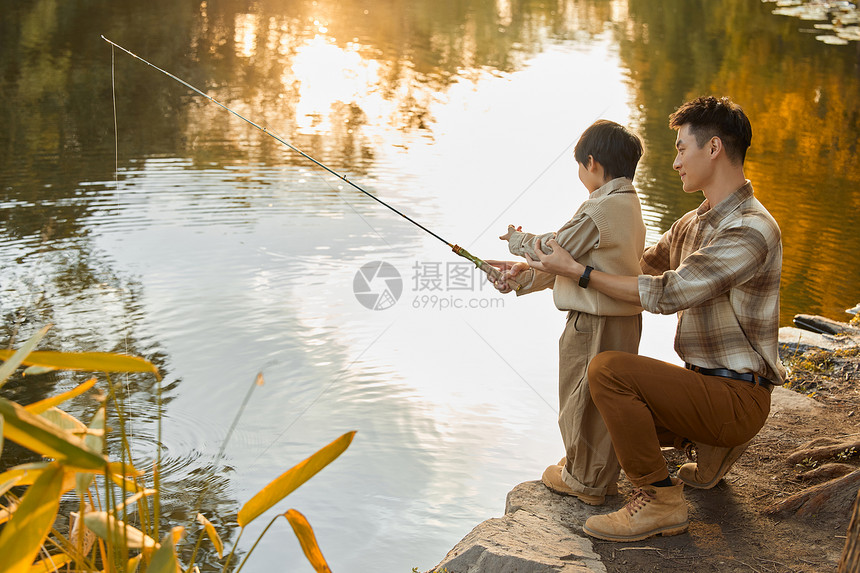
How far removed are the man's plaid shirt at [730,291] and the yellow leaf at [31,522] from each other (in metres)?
1.48

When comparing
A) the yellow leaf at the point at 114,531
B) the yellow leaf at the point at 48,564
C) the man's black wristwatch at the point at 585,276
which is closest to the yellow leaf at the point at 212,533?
the yellow leaf at the point at 114,531

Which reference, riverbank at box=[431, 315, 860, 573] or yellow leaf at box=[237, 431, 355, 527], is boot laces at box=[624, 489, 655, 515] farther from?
yellow leaf at box=[237, 431, 355, 527]

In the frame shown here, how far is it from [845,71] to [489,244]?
32.7ft

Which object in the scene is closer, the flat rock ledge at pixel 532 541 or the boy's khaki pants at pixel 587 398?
the flat rock ledge at pixel 532 541

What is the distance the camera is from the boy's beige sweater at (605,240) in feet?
7.48

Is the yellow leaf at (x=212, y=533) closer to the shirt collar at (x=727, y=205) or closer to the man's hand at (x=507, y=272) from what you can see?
the man's hand at (x=507, y=272)

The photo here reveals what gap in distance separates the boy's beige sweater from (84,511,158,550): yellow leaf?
1.34 metres

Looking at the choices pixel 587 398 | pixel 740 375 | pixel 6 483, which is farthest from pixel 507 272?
pixel 6 483

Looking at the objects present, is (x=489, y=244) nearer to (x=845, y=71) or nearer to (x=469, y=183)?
(x=469, y=183)

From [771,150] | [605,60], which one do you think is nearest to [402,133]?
[771,150]

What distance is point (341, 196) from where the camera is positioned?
238 inches

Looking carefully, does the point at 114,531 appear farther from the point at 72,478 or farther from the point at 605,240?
the point at 605,240

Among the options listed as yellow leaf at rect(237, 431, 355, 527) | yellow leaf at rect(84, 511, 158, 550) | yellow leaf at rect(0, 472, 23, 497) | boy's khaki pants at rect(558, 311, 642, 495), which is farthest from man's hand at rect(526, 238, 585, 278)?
yellow leaf at rect(0, 472, 23, 497)

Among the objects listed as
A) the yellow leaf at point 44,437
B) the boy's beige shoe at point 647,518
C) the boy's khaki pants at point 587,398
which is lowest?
the boy's beige shoe at point 647,518
